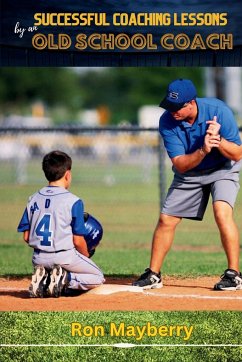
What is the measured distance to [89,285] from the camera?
9.11 metres

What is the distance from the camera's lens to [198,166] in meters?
9.31

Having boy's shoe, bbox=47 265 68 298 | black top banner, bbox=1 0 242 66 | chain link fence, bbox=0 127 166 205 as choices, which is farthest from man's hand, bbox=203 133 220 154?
chain link fence, bbox=0 127 166 205

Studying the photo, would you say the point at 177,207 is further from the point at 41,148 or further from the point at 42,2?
the point at 41,148

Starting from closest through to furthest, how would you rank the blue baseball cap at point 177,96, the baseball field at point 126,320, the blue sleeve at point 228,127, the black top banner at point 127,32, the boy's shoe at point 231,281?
the baseball field at point 126,320 < the blue baseball cap at point 177,96 < the blue sleeve at point 228,127 < the boy's shoe at point 231,281 < the black top banner at point 127,32

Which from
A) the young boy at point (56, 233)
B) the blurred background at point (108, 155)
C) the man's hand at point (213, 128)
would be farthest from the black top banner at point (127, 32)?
the blurred background at point (108, 155)

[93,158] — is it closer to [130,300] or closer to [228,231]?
[228,231]

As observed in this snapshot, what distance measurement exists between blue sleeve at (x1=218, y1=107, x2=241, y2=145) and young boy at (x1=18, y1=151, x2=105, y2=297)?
4.57 feet

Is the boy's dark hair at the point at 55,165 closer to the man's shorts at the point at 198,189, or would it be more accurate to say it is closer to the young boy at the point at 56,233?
the young boy at the point at 56,233

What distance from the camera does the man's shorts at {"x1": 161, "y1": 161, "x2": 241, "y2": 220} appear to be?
9305 mm

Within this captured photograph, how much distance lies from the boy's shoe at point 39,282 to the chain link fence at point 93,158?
1719 cm

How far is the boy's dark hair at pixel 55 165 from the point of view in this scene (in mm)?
8859

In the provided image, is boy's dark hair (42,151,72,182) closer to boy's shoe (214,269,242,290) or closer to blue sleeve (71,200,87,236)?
blue sleeve (71,200,87,236)

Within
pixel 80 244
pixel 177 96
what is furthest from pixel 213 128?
pixel 80 244

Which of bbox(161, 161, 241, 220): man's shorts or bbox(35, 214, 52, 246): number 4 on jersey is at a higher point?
bbox(161, 161, 241, 220): man's shorts
